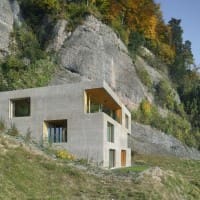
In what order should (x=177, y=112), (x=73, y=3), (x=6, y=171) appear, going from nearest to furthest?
(x=6, y=171) < (x=73, y=3) < (x=177, y=112)

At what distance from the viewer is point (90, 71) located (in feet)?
130

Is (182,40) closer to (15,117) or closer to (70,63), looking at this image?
(70,63)

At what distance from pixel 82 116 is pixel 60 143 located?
1.90m

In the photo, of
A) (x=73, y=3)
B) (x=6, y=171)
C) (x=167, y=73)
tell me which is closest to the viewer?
(x=6, y=171)

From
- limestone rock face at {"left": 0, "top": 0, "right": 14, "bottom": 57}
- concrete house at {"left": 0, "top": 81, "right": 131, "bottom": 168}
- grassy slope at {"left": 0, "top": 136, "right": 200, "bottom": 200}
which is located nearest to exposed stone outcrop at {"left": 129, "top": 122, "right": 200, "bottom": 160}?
concrete house at {"left": 0, "top": 81, "right": 131, "bottom": 168}

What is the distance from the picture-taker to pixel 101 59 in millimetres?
41281

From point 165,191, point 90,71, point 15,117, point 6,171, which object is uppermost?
point 90,71

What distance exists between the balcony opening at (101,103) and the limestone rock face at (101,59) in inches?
320

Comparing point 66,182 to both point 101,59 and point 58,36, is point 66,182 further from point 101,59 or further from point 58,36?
point 101,59

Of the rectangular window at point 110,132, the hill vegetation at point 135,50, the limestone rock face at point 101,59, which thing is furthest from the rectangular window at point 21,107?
the limestone rock face at point 101,59

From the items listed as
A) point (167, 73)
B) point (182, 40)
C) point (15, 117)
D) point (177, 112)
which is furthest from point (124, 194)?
point (182, 40)

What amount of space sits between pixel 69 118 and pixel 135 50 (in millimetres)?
27313

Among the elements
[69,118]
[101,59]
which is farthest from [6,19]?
[69,118]

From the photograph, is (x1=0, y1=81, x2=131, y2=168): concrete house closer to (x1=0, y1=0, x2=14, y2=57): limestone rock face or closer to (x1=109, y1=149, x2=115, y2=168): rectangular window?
(x1=109, y1=149, x2=115, y2=168): rectangular window
